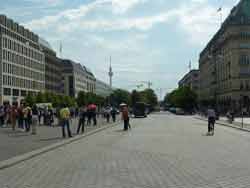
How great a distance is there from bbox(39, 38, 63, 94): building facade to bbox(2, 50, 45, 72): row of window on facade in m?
7.27

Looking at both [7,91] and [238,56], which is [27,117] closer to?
[7,91]

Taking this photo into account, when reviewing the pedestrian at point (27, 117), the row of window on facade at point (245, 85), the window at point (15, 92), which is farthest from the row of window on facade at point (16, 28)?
the pedestrian at point (27, 117)

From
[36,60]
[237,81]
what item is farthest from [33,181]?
[36,60]

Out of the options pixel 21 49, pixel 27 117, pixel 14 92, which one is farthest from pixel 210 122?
pixel 21 49

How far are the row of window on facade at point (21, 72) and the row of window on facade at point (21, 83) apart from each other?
4.18 feet

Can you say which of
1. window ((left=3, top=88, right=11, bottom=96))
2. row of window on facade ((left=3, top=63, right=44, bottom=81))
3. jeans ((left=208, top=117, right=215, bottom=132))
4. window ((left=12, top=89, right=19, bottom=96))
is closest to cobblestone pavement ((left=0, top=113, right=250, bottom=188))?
jeans ((left=208, top=117, right=215, bottom=132))

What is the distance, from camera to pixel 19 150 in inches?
717

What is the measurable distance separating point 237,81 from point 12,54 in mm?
52561

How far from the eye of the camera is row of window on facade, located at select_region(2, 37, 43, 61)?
353 ft

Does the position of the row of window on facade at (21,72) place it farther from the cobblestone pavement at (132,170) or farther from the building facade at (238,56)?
the cobblestone pavement at (132,170)

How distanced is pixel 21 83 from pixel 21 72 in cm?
281

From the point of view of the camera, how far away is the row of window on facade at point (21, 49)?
108m

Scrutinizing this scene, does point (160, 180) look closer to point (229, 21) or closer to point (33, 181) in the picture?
point (33, 181)

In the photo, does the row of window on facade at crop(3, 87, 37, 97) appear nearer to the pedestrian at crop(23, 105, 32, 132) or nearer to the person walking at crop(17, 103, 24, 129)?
the person walking at crop(17, 103, 24, 129)
